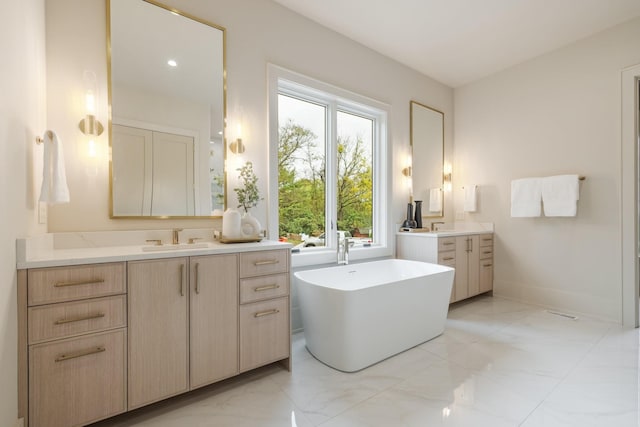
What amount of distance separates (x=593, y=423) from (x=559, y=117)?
10.0ft

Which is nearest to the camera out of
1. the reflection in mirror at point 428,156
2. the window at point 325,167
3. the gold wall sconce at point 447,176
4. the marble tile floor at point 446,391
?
the marble tile floor at point 446,391

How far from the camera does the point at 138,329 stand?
149 centimetres

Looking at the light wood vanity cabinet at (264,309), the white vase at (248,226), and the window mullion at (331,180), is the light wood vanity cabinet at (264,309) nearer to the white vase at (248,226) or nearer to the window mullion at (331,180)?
the white vase at (248,226)

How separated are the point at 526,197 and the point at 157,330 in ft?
12.5

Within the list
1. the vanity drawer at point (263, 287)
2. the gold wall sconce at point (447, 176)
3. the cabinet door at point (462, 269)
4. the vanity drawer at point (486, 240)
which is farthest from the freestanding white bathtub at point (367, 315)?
the gold wall sconce at point (447, 176)

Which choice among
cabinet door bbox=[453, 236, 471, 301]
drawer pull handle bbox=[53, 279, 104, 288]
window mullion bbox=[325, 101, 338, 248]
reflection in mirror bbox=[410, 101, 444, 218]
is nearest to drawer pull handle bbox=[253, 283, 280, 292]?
drawer pull handle bbox=[53, 279, 104, 288]

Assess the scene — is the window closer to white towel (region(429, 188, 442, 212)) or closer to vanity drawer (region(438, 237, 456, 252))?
vanity drawer (region(438, 237, 456, 252))

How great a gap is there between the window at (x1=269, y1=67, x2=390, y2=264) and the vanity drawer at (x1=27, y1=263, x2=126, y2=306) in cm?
125

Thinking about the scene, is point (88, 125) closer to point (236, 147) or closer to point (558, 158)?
point (236, 147)

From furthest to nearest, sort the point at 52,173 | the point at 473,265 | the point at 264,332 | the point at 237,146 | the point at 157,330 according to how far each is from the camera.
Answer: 1. the point at 473,265
2. the point at 237,146
3. the point at 264,332
4. the point at 157,330
5. the point at 52,173

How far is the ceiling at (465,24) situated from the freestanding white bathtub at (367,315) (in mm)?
2317

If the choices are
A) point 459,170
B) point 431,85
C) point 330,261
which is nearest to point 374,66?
point 431,85

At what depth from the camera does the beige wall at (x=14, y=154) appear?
1.12 meters

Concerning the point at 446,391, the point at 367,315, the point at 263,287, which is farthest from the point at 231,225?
the point at 446,391
